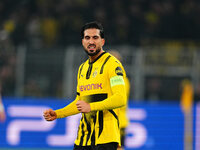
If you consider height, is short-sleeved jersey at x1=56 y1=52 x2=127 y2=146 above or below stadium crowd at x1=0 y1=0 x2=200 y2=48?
below

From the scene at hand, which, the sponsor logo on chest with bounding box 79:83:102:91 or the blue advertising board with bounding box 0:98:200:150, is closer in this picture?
the sponsor logo on chest with bounding box 79:83:102:91

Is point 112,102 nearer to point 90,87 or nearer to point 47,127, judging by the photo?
point 90,87

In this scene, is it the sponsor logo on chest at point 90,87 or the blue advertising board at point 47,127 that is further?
the blue advertising board at point 47,127

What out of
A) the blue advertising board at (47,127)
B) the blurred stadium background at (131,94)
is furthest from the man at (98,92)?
the blue advertising board at (47,127)

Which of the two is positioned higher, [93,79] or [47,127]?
[93,79]

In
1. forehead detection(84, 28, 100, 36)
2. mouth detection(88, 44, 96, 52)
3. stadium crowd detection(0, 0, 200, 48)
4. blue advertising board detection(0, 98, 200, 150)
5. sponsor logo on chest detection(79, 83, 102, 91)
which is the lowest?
blue advertising board detection(0, 98, 200, 150)

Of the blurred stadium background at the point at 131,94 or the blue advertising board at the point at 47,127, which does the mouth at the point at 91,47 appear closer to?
the blurred stadium background at the point at 131,94

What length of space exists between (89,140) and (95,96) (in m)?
0.41

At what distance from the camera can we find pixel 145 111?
11.6 metres

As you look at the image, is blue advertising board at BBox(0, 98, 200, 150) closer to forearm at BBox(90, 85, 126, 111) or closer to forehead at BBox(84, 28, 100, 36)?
forehead at BBox(84, 28, 100, 36)

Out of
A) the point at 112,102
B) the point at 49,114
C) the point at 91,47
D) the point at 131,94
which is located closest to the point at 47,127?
the point at 131,94

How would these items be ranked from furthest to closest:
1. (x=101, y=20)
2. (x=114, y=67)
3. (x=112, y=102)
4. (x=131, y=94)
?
1. (x=101, y=20)
2. (x=131, y=94)
3. (x=114, y=67)
4. (x=112, y=102)

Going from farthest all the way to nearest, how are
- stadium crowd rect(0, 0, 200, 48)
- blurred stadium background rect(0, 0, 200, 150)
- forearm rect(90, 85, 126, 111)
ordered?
stadium crowd rect(0, 0, 200, 48) < blurred stadium background rect(0, 0, 200, 150) < forearm rect(90, 85, 126, 111)

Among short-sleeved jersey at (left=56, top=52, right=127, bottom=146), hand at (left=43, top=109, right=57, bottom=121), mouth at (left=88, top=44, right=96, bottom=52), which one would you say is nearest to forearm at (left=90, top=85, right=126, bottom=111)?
short-sleeved jersey at (left=56, top=52, right=127, bottom=146)
